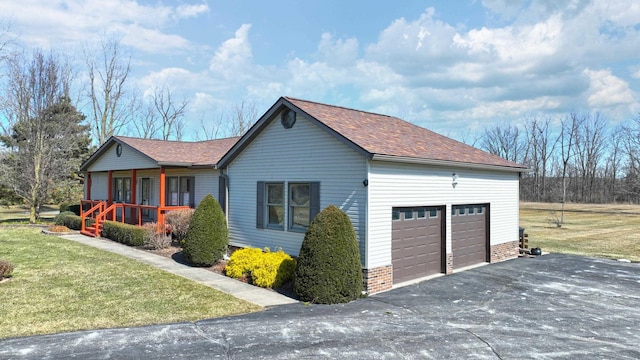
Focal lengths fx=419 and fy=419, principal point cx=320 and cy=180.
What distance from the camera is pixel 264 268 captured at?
35.1ft

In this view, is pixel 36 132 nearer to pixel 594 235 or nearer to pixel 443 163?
pixel 443 163

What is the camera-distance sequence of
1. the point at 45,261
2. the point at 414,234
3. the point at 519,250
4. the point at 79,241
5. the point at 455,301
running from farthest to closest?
the point at 79,241 → the point at 519,250 → the point at 45,261 → the point at 414,234 → the point at 455,301

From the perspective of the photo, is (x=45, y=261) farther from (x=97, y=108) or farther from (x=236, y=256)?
(x=97, y=108)

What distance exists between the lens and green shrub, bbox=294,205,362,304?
913 cm

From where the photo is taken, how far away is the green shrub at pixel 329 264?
30.0ft

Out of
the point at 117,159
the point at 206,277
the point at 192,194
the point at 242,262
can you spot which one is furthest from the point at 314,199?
the point at 117,159

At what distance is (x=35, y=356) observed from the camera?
598cm

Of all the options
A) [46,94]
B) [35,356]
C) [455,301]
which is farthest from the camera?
[46,94]

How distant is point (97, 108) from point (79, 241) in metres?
28.3

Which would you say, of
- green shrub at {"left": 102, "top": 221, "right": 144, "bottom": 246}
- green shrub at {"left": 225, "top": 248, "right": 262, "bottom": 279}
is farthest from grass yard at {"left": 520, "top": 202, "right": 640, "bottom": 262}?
green shrub at {"left": 102, "top": 221, "right": 144, "bottom": 246}

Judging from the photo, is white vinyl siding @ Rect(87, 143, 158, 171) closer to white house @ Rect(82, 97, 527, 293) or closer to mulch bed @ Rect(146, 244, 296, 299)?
white house @ Rect(82, 97, 527, 293)

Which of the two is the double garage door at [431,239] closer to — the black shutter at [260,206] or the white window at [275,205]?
the white window at [275,205]

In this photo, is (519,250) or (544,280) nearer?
(544,280)

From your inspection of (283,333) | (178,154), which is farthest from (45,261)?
(283,333)
